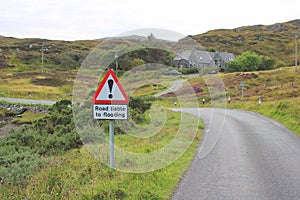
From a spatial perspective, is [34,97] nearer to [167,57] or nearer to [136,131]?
[136,131]

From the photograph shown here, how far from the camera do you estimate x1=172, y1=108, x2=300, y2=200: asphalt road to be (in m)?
6.53

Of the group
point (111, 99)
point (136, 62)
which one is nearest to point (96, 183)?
point (111, 99)

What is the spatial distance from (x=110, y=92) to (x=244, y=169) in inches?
161

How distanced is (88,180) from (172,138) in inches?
216

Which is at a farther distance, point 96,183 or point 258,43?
point 258,43

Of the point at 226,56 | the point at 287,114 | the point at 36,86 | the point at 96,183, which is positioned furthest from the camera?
the point at 226,56

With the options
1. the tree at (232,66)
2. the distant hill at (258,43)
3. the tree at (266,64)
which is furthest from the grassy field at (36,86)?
the distant hill at (258,43)

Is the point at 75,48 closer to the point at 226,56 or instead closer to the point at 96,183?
the point at 226,56

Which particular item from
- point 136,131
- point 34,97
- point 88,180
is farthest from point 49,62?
point 88,180

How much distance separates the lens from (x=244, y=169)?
8.42 metres

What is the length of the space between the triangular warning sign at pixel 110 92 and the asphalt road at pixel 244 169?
2.24 metres

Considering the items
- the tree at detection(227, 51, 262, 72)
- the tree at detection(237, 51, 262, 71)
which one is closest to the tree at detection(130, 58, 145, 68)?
the tree at detection(227, 51, 262, 72)

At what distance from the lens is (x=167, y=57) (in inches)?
419

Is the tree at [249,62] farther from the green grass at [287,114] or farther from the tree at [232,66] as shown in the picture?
the green grass at [287,114]
